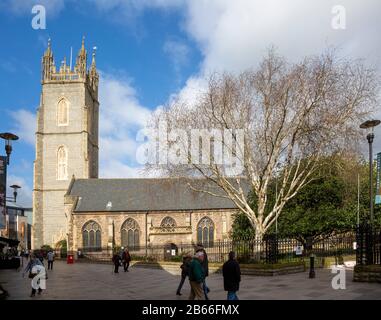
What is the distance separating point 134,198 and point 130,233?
16.2 feet

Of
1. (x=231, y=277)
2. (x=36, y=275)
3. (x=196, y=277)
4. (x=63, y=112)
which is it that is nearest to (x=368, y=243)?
(x=231, y=277)

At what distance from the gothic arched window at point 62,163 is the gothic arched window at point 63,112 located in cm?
368

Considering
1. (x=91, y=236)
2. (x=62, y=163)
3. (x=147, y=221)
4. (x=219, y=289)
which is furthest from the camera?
(x=62, y=163)

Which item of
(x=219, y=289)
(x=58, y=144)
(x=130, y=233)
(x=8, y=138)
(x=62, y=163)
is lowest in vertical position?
(x=130, y=233)

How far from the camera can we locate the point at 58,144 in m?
66.4

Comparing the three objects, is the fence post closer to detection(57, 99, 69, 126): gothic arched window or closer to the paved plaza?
the paved plaza

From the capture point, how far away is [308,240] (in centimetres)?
3338

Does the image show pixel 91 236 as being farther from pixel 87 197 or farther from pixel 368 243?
pixel 368 243

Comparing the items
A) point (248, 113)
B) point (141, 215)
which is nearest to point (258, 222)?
point (248, 113)

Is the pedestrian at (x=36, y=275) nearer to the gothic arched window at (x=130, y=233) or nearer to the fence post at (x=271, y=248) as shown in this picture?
the fence post at (x=271, y=248)

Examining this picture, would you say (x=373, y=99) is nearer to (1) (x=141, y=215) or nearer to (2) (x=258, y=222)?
(2) (x=258, y=222)

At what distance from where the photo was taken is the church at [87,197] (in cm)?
5682

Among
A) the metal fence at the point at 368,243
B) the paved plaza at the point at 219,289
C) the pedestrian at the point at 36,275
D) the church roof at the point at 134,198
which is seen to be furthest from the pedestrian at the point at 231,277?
the church roof at the point at 134,198
